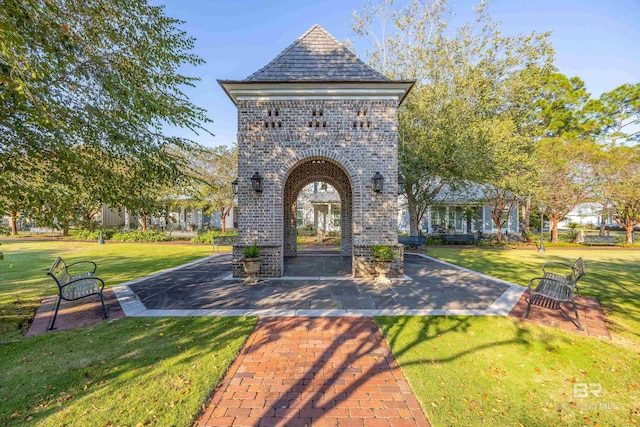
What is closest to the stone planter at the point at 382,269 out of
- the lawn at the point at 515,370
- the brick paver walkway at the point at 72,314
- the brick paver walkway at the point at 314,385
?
the lawn at the point at 515,370

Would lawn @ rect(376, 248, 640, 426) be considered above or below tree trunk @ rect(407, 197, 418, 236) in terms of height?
below

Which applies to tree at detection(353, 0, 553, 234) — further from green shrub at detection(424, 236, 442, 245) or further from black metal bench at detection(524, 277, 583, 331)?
black metal bench at detection(524, 277, 583, 331)

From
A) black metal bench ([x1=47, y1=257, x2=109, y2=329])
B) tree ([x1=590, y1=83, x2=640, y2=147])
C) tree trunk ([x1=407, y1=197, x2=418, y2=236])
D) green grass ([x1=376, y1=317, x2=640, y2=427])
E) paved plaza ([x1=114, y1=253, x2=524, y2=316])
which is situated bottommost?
green grass ([x1=376, y1=317, x2=640, y2=427])

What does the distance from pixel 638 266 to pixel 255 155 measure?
1696cm

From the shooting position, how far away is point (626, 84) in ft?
87.1

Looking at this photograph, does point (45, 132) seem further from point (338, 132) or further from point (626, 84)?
point (626, 84)

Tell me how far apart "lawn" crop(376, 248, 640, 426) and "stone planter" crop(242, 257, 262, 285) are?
4.11 m

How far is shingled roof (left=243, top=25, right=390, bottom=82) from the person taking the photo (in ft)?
26.4

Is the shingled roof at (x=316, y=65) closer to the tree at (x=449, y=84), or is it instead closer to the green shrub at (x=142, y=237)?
the tree at (x=449, y=84)

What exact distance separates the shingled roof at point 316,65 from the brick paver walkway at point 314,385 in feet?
23.3

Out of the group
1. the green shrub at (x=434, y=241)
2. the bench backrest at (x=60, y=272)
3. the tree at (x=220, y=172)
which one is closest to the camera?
the bench backrest at (x=60, y=272)

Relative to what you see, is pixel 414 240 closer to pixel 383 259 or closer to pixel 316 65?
pixel 383 259

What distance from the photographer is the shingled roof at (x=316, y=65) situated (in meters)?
8.05

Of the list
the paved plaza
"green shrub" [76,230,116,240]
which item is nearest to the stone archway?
the paved plaza
